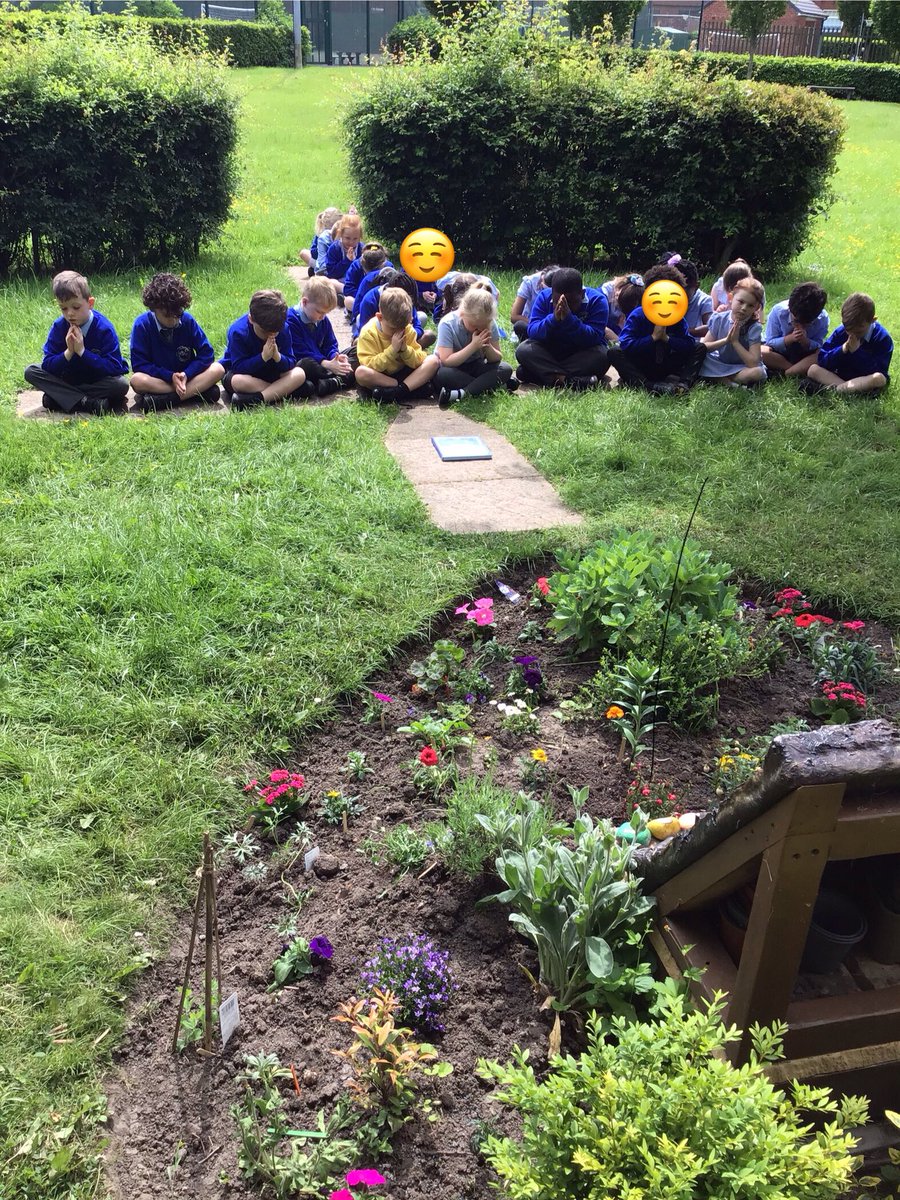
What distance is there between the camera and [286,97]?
24.5 metres

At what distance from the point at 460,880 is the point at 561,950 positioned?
1.66 feet

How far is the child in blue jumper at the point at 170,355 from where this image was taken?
249 inches

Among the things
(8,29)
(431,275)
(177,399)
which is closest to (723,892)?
(177,399)

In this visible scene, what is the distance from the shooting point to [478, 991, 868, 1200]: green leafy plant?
149 cm

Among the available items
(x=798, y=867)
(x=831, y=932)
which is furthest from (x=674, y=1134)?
(x=831, y=932)

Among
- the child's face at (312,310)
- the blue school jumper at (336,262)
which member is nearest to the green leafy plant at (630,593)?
the child's face at (312,310)

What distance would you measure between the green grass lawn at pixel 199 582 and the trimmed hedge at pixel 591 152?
4.00 meters

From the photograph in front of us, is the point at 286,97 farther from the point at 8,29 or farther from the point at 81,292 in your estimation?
the point at 81,292

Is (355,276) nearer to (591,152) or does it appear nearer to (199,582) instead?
(591,152)

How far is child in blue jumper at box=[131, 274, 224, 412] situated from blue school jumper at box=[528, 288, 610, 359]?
243 cm

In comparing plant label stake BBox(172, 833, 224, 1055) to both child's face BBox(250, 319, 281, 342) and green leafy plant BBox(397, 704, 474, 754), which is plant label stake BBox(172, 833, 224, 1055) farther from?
child's face BBox(250, 319, 281, 342)

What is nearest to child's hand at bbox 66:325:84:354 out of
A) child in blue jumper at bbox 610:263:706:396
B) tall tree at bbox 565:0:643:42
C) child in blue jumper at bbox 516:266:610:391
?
child in blue jumper at bbox 516:266:610:391

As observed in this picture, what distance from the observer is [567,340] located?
7094mm
